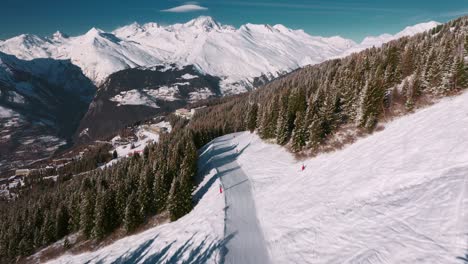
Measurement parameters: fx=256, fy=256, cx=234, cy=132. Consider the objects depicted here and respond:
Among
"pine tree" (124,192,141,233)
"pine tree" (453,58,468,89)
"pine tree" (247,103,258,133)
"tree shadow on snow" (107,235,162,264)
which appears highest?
"pine tree" (247,103,258,133)

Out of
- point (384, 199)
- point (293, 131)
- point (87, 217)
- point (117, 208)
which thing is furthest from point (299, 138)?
point (87, 217)

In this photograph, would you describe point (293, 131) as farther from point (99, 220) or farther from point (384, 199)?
point (99, 220)

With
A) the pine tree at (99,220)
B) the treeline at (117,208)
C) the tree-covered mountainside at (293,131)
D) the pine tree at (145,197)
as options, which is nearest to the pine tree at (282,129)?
the tree-covered mountainside at (293,131)

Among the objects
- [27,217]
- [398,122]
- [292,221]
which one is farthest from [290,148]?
[27,217]

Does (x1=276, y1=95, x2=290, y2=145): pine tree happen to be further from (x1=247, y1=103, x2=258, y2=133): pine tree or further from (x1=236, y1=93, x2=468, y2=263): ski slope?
(x1=247, y1=103, x2=258, y2=133): pine tree

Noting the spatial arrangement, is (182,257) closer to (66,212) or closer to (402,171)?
(402,171)

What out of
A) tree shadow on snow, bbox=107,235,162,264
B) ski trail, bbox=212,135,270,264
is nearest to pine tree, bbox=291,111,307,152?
A: ski trail, bbox=212,135,270,264

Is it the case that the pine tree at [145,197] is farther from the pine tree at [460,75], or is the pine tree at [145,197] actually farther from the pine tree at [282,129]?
the pine tree at [460,75]

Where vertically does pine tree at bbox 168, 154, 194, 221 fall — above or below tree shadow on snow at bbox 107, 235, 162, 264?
above
